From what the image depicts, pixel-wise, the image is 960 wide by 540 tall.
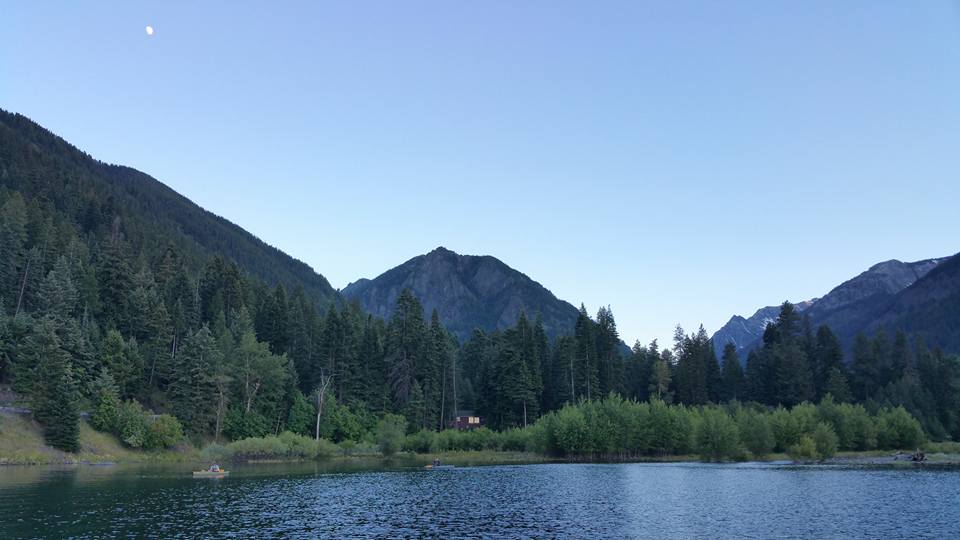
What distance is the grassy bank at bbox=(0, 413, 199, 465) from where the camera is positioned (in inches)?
4016

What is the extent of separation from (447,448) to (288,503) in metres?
89.7

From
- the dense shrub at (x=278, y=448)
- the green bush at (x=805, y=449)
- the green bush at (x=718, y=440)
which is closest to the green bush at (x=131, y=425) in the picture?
the dense shrub at (x=278, y=448)

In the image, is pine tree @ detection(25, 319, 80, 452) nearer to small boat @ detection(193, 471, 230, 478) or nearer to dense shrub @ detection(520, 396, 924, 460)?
small boat @ detection(193, 471, 230, 478)

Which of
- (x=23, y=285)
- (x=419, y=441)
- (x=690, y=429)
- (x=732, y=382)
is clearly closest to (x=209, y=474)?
(x=419, y=441)

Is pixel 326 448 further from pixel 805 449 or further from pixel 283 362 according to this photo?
pixel 805 449

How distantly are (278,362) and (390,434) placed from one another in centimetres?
3072

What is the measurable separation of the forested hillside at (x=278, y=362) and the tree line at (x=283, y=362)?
420mm

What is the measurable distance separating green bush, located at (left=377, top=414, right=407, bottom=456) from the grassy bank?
38.5 metres

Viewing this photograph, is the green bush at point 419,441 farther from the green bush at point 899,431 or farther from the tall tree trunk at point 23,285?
the green bush at point 899,431

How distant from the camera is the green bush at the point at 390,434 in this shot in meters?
143

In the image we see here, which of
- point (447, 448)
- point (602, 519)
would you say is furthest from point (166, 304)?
point (602, 519)

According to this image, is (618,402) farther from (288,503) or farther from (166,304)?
(166,304)

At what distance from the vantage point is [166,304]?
156250 mm

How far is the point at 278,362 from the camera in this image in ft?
479
